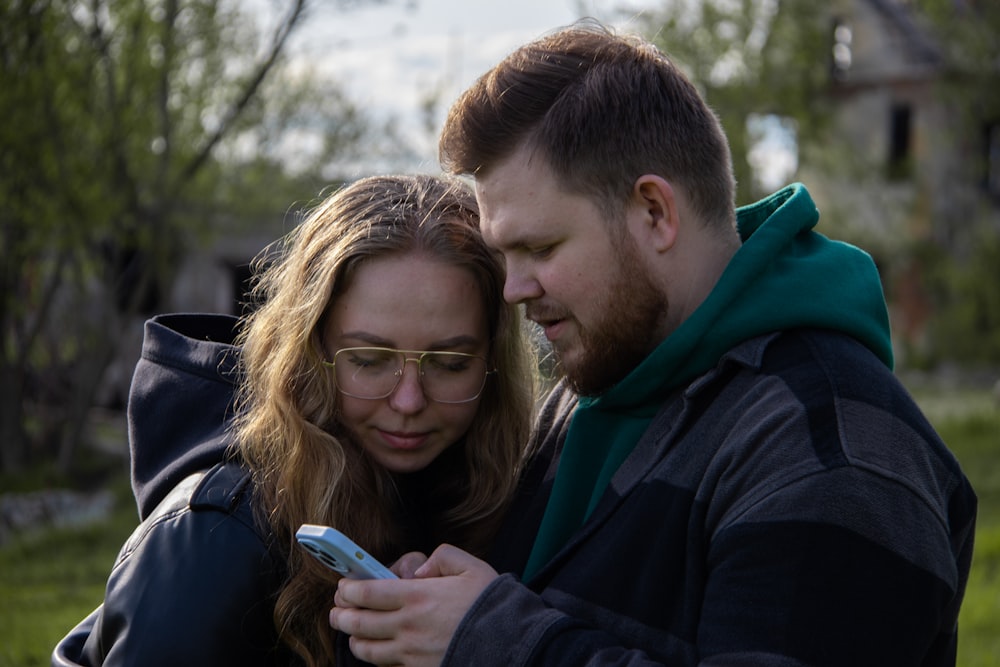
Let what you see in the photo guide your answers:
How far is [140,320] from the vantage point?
1967 cm

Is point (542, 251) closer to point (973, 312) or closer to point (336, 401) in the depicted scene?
point (336, 401)

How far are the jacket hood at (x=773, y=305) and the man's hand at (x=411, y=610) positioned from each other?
0.52 meters

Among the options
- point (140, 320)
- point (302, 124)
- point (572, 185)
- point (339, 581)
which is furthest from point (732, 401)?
point (302, 124)

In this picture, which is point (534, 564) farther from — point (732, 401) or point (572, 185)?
point (572, 185)

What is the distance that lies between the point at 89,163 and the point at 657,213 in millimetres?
10583

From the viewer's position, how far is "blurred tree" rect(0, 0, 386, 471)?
11.3m

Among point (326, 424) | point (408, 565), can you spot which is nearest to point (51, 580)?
point (326, 424)

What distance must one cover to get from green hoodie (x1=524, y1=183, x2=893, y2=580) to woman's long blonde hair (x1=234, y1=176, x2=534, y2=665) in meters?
0.38

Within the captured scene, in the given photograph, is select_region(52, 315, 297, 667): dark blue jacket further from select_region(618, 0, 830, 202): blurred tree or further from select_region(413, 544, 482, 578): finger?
select_region(618, 0, 830, 202): blurred tree

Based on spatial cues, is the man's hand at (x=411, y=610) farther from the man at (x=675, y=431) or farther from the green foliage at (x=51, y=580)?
the green foliage at (x=51, y=580)

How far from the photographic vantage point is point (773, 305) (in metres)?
2.40

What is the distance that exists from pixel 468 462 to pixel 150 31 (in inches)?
377

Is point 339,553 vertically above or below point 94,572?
above

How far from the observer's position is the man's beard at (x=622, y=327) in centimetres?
258
